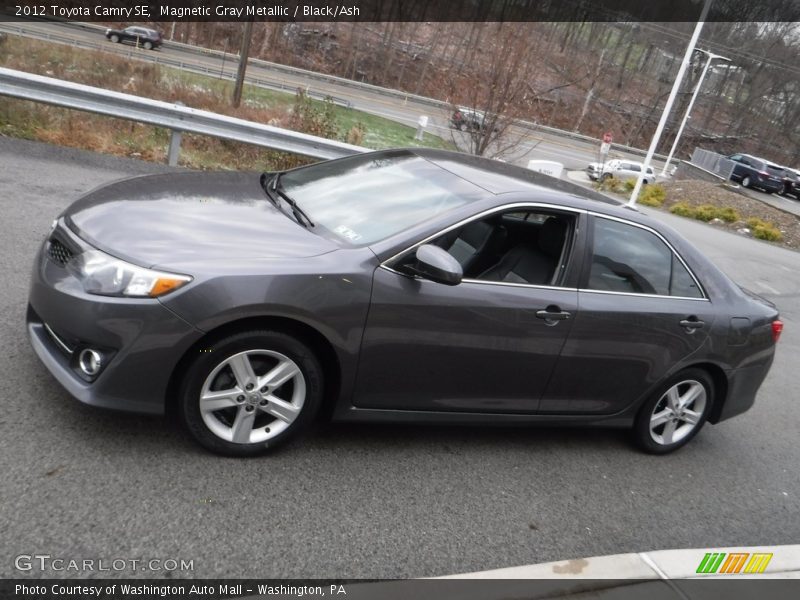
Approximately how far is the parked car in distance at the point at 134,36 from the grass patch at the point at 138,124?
816 inches

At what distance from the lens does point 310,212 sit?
412cm

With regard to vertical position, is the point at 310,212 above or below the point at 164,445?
above

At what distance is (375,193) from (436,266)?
0.97 meters

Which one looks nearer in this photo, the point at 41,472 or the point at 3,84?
the point at 41,472

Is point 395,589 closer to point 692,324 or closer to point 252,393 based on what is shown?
point 252,393

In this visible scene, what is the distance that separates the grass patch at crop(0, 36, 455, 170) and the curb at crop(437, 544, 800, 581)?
8.80m

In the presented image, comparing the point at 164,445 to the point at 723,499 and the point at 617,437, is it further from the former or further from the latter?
the point at 723,499

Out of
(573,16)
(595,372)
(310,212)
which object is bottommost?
(595,372)

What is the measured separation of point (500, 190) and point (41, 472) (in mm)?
2766

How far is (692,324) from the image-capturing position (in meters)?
4.54

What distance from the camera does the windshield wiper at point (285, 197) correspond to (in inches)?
156

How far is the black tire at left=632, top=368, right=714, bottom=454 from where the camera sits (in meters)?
4.68

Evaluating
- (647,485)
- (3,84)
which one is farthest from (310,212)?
(3,84)

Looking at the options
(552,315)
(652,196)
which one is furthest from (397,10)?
(552,315)
